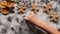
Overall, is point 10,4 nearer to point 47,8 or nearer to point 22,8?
point 22,8

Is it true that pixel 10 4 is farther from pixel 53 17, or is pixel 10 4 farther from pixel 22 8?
pixel 53 17

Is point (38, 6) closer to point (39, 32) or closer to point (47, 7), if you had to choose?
point (47, 7)

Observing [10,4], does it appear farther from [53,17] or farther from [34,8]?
[53,17]

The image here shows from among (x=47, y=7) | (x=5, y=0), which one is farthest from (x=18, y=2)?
(x=47, y=7)

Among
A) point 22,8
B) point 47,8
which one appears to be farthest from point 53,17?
point 22,8

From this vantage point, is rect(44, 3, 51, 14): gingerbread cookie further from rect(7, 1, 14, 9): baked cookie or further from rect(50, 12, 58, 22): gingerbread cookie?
rect(7, 1, 14, 9): baked cookie

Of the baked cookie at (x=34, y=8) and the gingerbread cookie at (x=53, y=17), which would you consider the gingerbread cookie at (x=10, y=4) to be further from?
the gingerbread cookie at (x=53, y=17)

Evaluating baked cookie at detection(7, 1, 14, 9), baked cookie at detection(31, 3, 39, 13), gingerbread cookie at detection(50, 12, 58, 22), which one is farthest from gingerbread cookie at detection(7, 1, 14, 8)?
gingerbread cookie at detection(50, 12, 58, 22)

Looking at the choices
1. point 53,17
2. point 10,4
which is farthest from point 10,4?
point 53,17

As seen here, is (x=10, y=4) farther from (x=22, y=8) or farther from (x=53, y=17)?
(x=53, y=17)

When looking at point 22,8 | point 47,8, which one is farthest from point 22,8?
point 47,8

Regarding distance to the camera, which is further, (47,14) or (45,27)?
(47,14)
